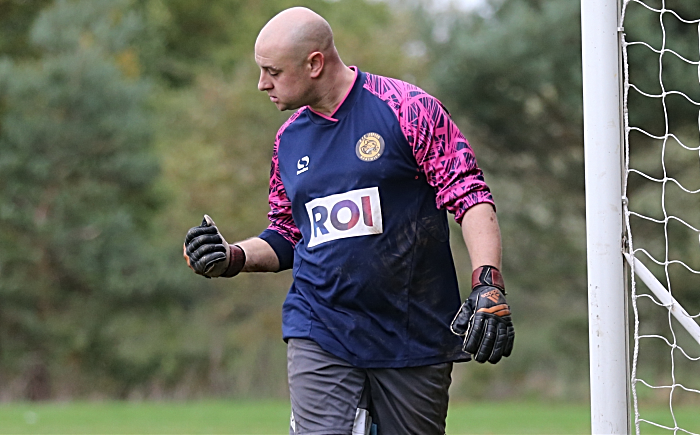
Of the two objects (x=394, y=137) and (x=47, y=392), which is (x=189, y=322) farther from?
(x=394, y=137)

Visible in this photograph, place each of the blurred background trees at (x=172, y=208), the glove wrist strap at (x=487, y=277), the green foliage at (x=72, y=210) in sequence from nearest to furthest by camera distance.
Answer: the glove wrist strap at (x=487, y=277) → the blurred background trees at (x=172, y=208) → the green foliage at (x=72, y=210)

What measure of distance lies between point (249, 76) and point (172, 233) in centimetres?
372

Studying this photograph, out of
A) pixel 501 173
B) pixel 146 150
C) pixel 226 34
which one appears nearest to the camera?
pixel 501 173

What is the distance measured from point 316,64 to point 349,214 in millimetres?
534

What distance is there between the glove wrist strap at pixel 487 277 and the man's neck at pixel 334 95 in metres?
0.82

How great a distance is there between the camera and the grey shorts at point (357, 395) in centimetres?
303

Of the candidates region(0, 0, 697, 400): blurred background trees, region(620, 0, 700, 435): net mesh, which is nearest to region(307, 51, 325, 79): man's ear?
region(620, 0, 700, 435): net mesh

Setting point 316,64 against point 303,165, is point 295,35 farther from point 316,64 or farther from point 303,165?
point 303,165

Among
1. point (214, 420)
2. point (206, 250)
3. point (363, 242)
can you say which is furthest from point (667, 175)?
point (206, 250)

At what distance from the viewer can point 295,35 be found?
119 inches

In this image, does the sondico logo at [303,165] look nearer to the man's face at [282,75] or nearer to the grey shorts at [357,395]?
the man's face at [282,75]

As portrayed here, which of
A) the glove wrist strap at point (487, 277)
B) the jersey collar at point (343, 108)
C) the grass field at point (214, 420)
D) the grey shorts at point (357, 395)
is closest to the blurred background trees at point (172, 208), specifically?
the grass field at point (214, 420)

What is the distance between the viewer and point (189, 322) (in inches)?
719

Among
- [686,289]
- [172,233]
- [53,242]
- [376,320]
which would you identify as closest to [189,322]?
[172,233]
